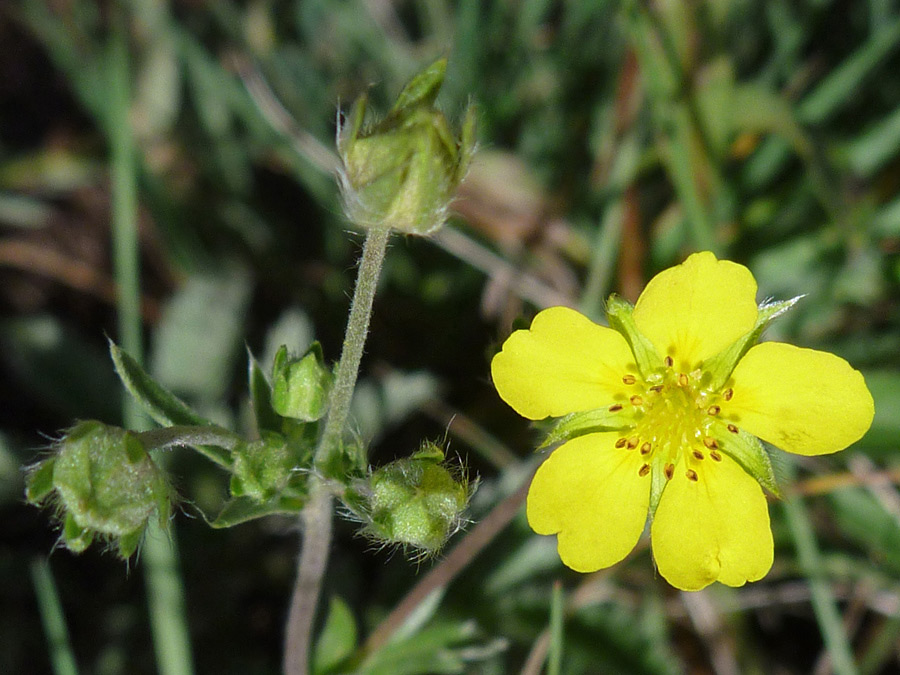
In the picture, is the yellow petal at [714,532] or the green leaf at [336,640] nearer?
the yellow petal at [714,532]

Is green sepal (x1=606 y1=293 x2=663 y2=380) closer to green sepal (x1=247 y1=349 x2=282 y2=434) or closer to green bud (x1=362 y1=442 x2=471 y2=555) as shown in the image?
green bud (x1=362 y1=442 x2=471 y2=555)

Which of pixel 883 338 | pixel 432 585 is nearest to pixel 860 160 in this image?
pixel 883 338

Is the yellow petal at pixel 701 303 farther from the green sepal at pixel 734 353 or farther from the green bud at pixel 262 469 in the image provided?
the green bud at pixel 262 469

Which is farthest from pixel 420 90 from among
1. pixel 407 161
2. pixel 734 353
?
pixel 734 353

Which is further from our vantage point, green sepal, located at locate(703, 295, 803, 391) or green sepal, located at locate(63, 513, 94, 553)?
green sepal, located at locate(703, 295, 803, 391)

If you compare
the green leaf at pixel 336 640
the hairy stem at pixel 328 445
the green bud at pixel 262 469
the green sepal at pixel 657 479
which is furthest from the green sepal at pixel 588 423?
the green leaf at pixel 336 640

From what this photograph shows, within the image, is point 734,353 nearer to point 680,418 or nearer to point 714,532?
point 680,418

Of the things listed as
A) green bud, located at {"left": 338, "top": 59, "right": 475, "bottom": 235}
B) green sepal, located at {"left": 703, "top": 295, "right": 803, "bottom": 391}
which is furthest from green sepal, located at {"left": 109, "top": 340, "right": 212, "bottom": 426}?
green sepal, located at {"left": 703, "top": 295, "right": 803, "bottom": 391}

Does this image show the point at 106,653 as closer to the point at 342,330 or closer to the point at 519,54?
the point at 342,330
